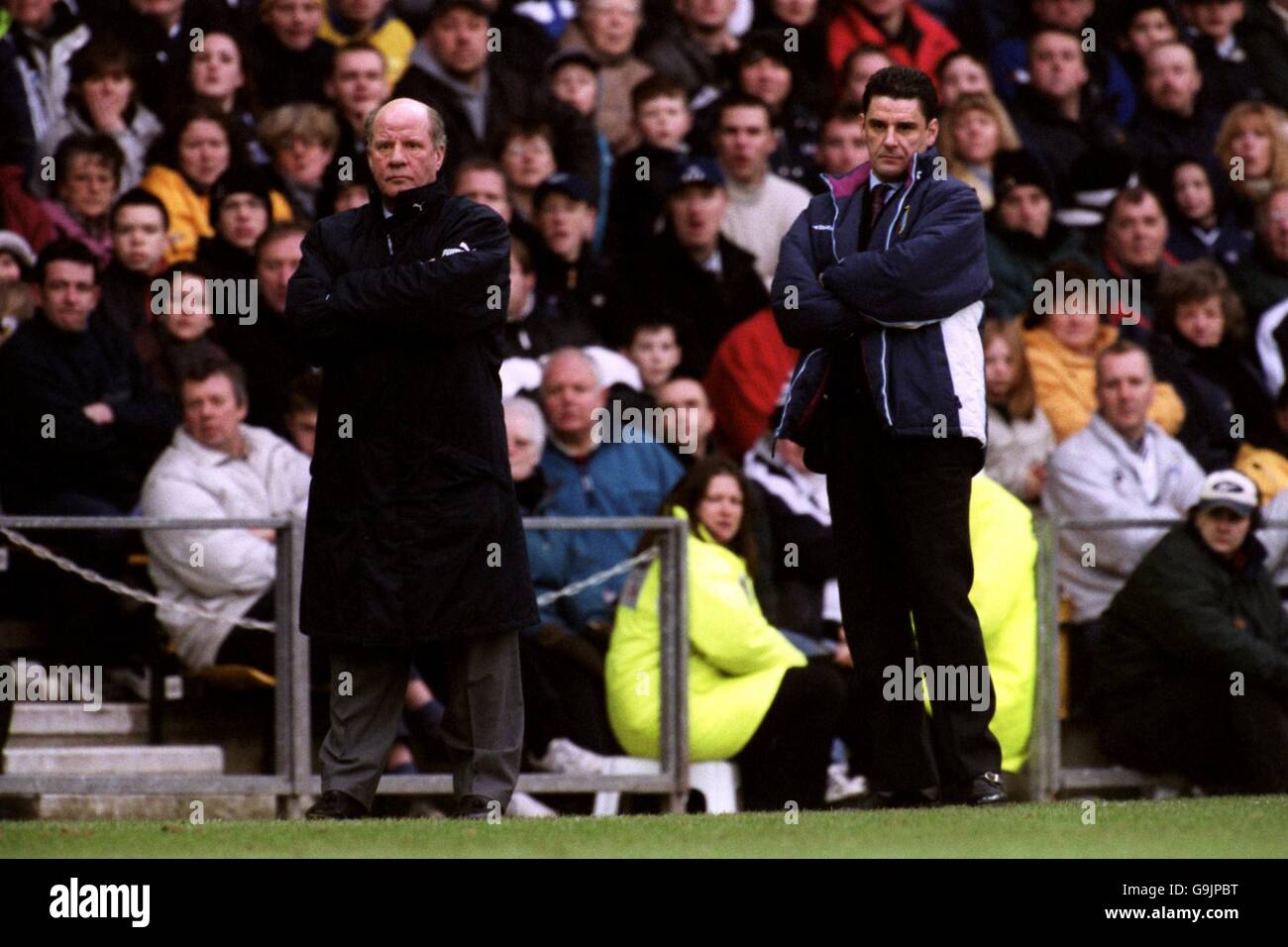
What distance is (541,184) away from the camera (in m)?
12.6

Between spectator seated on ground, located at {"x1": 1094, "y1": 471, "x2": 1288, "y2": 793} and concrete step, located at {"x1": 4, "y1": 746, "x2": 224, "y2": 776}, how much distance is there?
143 inches

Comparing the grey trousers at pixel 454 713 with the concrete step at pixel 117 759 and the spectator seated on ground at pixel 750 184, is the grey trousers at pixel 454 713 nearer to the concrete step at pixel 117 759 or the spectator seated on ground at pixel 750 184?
the concrete step at pixel 117 759

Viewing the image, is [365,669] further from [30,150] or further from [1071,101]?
[1071,101]

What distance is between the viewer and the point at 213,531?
32.4 ft

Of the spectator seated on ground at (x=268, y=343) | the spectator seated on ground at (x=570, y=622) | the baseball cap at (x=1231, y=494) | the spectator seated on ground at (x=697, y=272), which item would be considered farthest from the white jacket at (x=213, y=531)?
the baseball cap at (x=1231, y=494)

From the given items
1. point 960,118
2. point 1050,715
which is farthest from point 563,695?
point 960,118

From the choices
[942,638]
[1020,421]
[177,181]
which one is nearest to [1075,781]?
[1020,421]

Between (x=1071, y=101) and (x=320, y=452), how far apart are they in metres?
7.95

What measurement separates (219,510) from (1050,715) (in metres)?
3.44

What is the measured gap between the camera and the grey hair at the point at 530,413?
439 inches

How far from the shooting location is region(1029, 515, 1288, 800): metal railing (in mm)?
10555

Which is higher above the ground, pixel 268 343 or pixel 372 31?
pixel 372 31

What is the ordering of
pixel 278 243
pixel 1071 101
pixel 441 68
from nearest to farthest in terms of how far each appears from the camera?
pixel 278 243 < pixel 441 68 < pixel 1071 101

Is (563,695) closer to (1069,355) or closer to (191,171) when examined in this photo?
(191,171)
